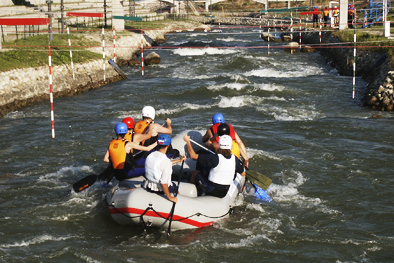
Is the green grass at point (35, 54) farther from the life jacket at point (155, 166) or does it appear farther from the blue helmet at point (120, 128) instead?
the life jacket at point (155, 166)

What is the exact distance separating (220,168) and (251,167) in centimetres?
360

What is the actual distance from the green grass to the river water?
1.90 metres

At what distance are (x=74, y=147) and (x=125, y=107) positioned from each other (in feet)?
16.9

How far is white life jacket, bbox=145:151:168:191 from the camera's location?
796cm

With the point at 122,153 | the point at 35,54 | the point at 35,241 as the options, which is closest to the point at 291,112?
the point at 122,153

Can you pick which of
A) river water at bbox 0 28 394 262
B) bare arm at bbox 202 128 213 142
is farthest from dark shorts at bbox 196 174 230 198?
bare arm at bbox 202 128 213 142

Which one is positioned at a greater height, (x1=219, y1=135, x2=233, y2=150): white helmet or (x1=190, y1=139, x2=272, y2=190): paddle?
(x1=219, y1=135, x2=233, y2=150): white helmet

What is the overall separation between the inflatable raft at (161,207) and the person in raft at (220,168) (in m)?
0.17

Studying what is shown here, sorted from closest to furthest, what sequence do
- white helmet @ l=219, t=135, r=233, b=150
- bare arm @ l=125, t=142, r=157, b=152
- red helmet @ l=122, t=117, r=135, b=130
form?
white helmet @ l=219, t=135, r=233, b=150 < bare arm @ l=125, t=142, r=157, b=152 < red helmet @ l=122, t=117, r=135, b=130

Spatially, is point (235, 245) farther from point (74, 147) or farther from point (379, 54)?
point (379, 54)

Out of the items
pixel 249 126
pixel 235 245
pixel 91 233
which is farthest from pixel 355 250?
pixel 249 126

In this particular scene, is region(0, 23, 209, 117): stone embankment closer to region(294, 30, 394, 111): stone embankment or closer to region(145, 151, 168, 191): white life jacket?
region(145, 151, 168, 191): white life jacket

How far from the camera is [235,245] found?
8.11 metres

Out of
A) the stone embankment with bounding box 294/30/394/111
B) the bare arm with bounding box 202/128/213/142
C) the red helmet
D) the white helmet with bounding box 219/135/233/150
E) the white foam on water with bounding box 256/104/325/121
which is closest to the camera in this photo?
the white helmet with bounding box 219/135/233/150
